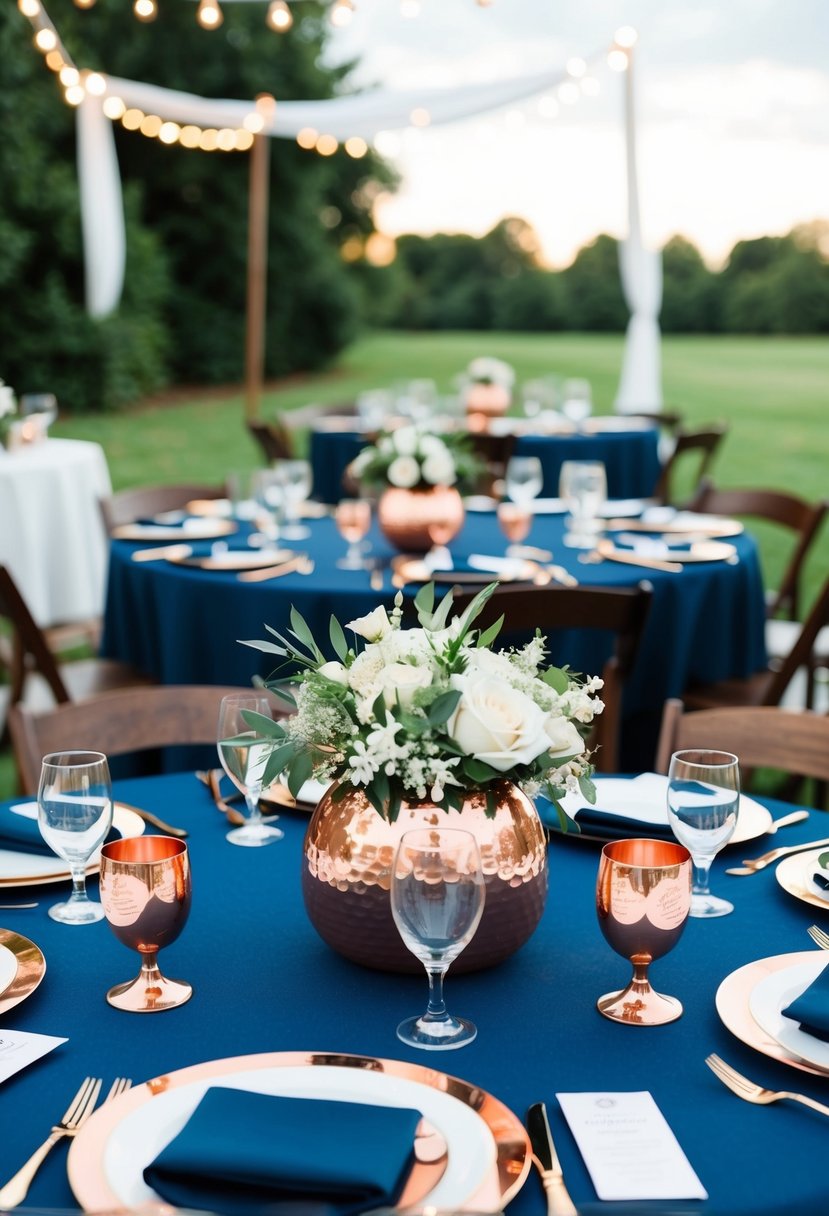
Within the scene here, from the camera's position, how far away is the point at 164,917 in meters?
1.31

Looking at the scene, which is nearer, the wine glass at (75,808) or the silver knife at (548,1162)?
the silver knife at (548,1162)

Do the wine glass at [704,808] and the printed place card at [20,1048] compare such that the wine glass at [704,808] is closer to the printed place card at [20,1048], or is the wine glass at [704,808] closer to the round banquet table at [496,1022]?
the round banquet table at [496,1022]

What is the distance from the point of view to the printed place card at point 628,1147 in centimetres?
102

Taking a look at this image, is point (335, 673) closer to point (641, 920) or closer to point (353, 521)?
point (641, 920)

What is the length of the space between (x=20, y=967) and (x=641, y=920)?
670mm

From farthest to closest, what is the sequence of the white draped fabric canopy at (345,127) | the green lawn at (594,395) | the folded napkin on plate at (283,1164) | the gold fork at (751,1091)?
the green lawn at (594,395) < the white draped fabric canopy at (345,127) < the gold fork at (751,1091) < the folded napkin on plate at (283,1164)

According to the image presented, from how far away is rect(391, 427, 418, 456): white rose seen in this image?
3.74m

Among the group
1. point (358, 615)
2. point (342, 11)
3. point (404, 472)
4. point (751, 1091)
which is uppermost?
point (342, 11)

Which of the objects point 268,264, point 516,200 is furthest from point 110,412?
point 516,200

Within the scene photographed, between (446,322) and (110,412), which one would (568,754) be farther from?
(446,322)

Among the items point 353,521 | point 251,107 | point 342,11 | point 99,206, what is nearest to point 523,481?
point 353,521

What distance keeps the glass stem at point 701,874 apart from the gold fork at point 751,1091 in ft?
1.31

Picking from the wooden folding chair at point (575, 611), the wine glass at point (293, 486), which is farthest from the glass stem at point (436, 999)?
the wine glass at point (293, 486)

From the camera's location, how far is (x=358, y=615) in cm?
341
